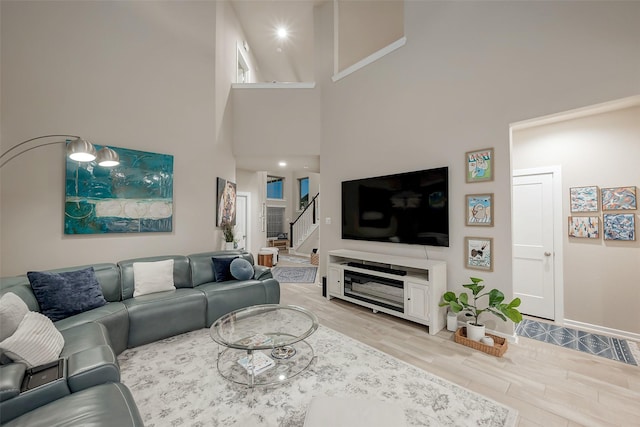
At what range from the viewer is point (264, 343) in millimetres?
2195

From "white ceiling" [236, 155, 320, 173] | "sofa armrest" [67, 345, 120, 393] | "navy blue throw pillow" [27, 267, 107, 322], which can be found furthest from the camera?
"white ceiling" [236, 155, 320, 173]

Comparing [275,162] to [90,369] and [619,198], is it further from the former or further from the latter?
[619,198]

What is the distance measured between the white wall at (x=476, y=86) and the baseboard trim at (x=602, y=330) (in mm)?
1067

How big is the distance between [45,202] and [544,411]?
522cm

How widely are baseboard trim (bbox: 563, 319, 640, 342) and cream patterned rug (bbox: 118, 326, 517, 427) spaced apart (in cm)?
223

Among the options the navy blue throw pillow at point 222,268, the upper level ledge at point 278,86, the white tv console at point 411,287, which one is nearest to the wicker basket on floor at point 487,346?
the white tv console at point 411,287

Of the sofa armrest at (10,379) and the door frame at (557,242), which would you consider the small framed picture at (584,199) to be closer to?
the door frame at (557,242)

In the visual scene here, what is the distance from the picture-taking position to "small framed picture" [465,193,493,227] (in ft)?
10.0

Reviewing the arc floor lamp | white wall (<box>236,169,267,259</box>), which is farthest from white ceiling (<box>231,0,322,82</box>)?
the arc floor lamp

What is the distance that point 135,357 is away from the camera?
8.46 feet

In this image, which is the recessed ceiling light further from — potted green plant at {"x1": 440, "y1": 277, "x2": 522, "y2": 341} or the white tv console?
potted green plant at {"x1": 440, "y1": 277, "x2": 522, "y2": 341}

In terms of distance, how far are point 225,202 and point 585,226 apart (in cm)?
540

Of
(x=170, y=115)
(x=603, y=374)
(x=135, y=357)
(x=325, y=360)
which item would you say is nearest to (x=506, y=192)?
(x=603, y=374)

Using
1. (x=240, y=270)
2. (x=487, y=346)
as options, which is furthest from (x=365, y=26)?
(x=487, y=346)
